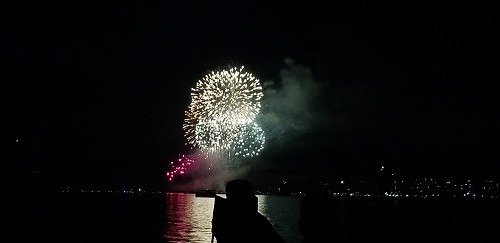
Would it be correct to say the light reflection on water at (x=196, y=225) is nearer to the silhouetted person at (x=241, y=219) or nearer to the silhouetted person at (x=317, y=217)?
the silhouetted person at (x=317, y=217)

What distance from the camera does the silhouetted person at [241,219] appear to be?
216 inches

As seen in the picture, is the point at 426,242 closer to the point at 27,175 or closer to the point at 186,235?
the point at 186,235

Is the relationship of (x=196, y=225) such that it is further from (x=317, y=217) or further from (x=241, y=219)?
(x=241, y=219)

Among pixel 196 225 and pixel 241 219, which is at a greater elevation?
pixel 241 219

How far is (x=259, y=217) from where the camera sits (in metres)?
5.66

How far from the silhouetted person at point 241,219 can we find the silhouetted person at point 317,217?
141cm

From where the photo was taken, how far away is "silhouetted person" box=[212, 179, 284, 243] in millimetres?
5488

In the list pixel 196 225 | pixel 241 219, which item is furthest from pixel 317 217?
pixel 196 225

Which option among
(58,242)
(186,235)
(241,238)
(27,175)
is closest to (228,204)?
(241,238)

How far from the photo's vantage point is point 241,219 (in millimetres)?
5945

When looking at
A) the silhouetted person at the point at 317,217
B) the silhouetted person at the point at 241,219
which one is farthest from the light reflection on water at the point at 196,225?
the silhouetted person at the point at 241,219

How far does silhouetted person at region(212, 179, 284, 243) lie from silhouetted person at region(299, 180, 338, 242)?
1.41 metres

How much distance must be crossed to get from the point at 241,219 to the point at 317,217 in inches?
74.9

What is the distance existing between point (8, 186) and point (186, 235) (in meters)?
44.8
